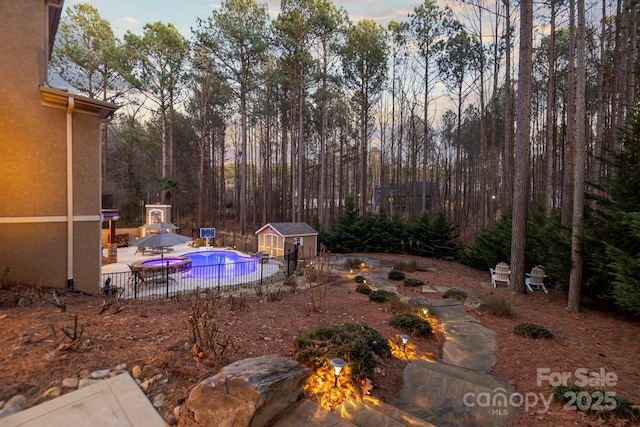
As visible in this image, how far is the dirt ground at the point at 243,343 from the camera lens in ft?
9.87

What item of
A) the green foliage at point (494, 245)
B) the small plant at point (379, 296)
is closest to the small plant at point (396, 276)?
the small plant at point (379, 296)

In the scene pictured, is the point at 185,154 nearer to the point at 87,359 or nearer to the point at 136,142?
the point at 136,142

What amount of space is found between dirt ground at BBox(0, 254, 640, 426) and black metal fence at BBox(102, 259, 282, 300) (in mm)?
2618

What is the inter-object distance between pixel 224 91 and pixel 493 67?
56.9 ft

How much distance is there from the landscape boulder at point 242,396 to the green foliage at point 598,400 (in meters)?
3.14

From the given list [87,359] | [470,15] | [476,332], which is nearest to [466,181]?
[470,15]

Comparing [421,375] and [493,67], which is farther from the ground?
[493,67]

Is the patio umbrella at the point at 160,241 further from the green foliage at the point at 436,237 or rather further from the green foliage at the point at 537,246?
the green foliage at the point at 537,246

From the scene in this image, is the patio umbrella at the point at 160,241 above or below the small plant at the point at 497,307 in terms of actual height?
above

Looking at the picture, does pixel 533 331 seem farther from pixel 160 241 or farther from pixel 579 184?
pixel 160 241

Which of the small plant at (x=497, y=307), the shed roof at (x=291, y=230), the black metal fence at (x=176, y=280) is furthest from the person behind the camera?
the shed roof at (x=291, y=230)

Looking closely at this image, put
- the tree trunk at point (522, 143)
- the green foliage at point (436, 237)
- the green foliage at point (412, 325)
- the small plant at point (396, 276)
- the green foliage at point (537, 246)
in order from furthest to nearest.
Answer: the green foliage at point (436, 237), the small plant at point (396, 276), the tree trunk at point (522, 143), the green foliage at point (537, 246), the green foliage at point (412, 325)

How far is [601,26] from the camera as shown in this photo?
11.2 meters

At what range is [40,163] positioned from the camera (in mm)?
6762
